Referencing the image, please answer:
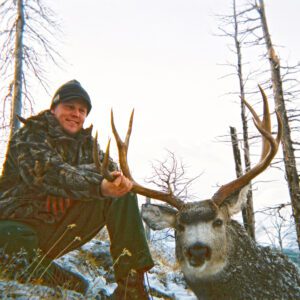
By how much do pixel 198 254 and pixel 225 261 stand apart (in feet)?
1.09

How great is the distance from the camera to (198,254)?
423 cm

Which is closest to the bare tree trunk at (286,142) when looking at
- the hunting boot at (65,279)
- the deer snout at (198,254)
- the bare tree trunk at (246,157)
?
the bare tree trunk at (246,157)

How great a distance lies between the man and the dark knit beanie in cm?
34

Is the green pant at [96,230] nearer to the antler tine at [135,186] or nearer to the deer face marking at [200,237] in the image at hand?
the antler tine at [135,186]

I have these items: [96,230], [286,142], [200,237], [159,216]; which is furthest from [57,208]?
[286,142]

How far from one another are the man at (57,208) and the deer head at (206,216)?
44 cm

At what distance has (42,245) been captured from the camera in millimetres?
4305

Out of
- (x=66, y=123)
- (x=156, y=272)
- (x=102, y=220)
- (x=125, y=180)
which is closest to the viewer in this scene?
(x=125, y=180)

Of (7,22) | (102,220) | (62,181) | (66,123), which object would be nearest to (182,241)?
(102,220)

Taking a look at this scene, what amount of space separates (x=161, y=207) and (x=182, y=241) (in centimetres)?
55

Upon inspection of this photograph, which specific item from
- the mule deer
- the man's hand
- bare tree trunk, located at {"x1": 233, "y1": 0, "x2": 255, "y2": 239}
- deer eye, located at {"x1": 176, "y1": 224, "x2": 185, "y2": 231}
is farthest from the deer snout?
bare tree trunk, located at {"x1": 233, "y1": 0, "x2": 255, "y2": 239}

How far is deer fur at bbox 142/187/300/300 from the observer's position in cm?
418

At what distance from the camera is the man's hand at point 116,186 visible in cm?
405

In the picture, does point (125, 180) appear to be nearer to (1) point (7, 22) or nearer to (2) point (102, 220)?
(2) point (102, 220)
